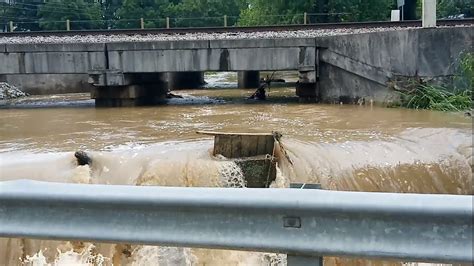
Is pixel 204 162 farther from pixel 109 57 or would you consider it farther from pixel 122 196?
pixel 109 57

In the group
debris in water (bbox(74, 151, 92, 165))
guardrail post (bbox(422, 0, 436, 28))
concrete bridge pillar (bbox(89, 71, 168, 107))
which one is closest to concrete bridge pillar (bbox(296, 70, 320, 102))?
guardrail post (bbox(422, 0, 436, 28))

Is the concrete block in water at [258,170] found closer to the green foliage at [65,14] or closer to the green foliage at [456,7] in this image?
the green foliage at [65,14]

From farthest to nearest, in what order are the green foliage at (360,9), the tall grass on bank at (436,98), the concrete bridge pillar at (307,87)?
the green foliage at (360,9), the concrete bridge pillar at (307,87), the tall grass on bank at (436,98)

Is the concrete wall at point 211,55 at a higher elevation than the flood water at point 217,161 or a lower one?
higher

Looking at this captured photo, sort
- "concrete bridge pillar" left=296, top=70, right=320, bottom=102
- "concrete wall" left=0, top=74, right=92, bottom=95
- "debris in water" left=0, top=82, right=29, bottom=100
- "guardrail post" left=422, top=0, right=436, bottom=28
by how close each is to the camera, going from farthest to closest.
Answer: "concrete wall" left=0, top=74, right=92, bottom=95
"debris in water" left=0, top=82, right=29, bottom=100
"concrete bridge pillar" left=296, top=70, right=320, bottom=102
"guardrail post" left=422, top=0, right=436, bottom=28

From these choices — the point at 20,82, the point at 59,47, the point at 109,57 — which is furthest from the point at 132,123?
the point at 20,82

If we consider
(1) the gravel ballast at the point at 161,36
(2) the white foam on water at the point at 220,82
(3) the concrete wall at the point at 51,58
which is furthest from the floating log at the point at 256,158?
(2) the white foam on water at the point at 220,82

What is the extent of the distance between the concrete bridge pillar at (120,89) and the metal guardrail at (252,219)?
12595 millimetres

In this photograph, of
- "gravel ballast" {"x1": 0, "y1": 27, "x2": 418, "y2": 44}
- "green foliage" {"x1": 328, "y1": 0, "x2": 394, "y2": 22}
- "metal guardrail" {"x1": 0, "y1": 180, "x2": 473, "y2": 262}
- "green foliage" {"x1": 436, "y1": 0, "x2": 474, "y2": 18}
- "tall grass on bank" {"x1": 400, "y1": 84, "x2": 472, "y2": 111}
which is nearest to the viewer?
"metal guardrail" {"x1": 0, "y1": 180, "x2": 473, "y2": 262}

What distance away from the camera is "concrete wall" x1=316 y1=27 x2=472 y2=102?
11.4m

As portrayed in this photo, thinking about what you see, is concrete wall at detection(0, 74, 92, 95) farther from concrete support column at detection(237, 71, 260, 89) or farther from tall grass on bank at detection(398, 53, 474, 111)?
tall grass on bank at detection(398, 53, 474, 111)

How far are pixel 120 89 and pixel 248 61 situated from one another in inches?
133

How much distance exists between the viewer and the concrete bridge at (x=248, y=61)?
12.1 meters

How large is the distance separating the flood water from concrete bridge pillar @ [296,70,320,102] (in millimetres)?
3413
